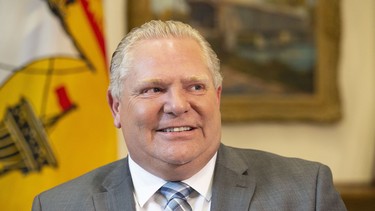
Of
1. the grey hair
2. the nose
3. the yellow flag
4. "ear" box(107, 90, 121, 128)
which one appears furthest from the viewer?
the yellow flag

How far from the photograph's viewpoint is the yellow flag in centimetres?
299

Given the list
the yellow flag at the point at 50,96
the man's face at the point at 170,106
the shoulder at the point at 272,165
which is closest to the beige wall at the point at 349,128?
the yellow flag at the point at 50,96

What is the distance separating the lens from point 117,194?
217 centimetres

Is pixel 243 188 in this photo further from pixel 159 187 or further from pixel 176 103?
pixel 176 103

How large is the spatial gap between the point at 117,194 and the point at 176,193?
0.74 feet

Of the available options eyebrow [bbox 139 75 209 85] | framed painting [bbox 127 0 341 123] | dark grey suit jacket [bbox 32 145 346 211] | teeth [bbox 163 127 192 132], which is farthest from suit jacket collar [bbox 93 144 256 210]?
framed painting [bbox 127 0 341 123]

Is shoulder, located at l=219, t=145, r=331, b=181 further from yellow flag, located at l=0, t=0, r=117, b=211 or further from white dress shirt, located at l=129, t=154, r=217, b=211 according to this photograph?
yellow flag, located at l=0, t=0, r=117, b=211

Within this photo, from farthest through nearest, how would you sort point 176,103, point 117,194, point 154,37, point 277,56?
point 277,56, point 117,194, point 154,37, point 176,103

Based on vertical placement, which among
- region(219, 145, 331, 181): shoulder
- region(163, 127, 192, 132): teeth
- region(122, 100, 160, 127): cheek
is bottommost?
region(219, 145, 331, 181): shoulder

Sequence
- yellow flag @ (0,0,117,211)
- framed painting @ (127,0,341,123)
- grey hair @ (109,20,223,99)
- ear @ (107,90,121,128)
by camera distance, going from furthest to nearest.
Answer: framed painting @ (127,0,341,123) → yellow flag @ (0,0,117,211) → ear @ (107,90,121,128) → grey hair @ (109,20,223,99)

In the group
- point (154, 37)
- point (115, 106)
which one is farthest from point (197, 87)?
point (115, 106)

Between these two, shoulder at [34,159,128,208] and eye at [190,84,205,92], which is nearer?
eye at [190,84,205,92]

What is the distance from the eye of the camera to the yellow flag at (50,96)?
299 cm

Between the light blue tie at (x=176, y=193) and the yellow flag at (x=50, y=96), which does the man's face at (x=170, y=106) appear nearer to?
the light blue tie at (x=176, y=193)
